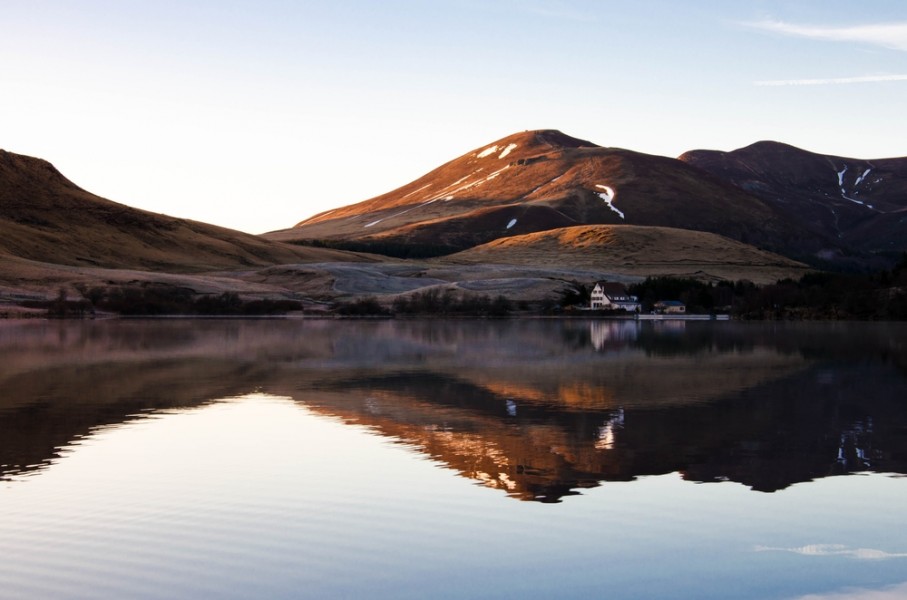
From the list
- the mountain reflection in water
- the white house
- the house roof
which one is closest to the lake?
the mountain reflection in water

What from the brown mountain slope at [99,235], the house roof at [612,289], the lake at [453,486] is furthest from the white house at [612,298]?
the lake at [453,486]

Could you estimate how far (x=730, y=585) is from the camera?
11.7m

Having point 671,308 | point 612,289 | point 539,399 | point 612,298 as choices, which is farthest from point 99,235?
point 539,399

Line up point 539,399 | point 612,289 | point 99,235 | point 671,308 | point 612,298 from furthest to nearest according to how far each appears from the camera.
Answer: point 99,235 < point 612,289 < point 612,298 < point 671,308 < point 539,399

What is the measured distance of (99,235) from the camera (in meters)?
173

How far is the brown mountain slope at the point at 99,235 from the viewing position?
521 ft

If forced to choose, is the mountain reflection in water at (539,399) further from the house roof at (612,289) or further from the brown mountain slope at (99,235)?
the brown mountain slope at (99,235)

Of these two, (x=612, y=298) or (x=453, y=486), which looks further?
(x=612, y=298)

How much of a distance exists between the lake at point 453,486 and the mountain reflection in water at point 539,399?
118 mm

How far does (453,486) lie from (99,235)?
547ft

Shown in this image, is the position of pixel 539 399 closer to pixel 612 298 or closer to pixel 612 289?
pixel 612 298

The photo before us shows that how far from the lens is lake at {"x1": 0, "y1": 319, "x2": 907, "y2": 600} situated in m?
12.1

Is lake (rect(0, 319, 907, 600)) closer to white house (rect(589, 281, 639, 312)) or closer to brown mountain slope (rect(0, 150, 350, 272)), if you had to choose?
white house (rect(589, 281, 639, 312))

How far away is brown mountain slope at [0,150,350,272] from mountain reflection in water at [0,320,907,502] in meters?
109
